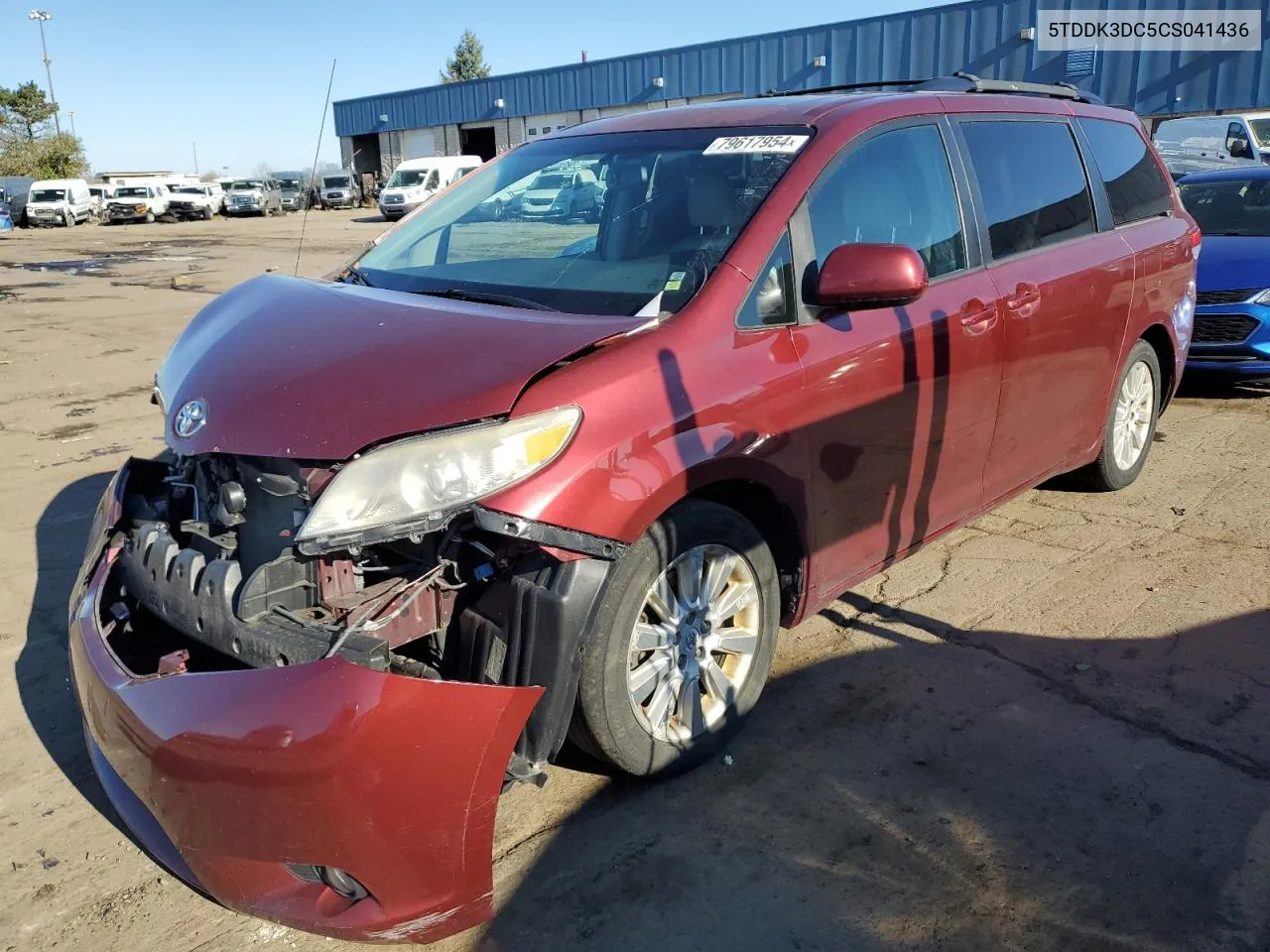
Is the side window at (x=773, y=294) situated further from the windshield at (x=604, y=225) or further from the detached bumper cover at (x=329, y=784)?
the detached bumper cover at (x=329, y=784)

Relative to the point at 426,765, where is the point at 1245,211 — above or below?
above

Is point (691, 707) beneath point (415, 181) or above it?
beneath

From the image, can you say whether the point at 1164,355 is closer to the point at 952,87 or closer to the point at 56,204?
the point at 952,87

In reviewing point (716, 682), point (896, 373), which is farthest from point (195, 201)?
point (716, 682)

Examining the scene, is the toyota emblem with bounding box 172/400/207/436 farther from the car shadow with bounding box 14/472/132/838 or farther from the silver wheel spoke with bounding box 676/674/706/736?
the silver wheel spoke with bounding box 676/674/706/736

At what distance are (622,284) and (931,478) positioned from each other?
1.37m

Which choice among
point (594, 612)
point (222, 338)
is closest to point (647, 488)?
point (594, 612)

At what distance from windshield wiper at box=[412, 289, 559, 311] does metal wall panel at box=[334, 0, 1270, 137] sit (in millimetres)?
17461

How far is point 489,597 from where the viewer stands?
2428 mm

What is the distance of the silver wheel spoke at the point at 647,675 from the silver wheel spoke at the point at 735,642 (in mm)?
209

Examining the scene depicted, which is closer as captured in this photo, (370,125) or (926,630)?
(926,630)

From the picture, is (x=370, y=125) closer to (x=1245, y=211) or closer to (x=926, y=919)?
(x=1245, y=211)

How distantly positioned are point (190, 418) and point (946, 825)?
2.31m

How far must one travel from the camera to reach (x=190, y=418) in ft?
8.84
